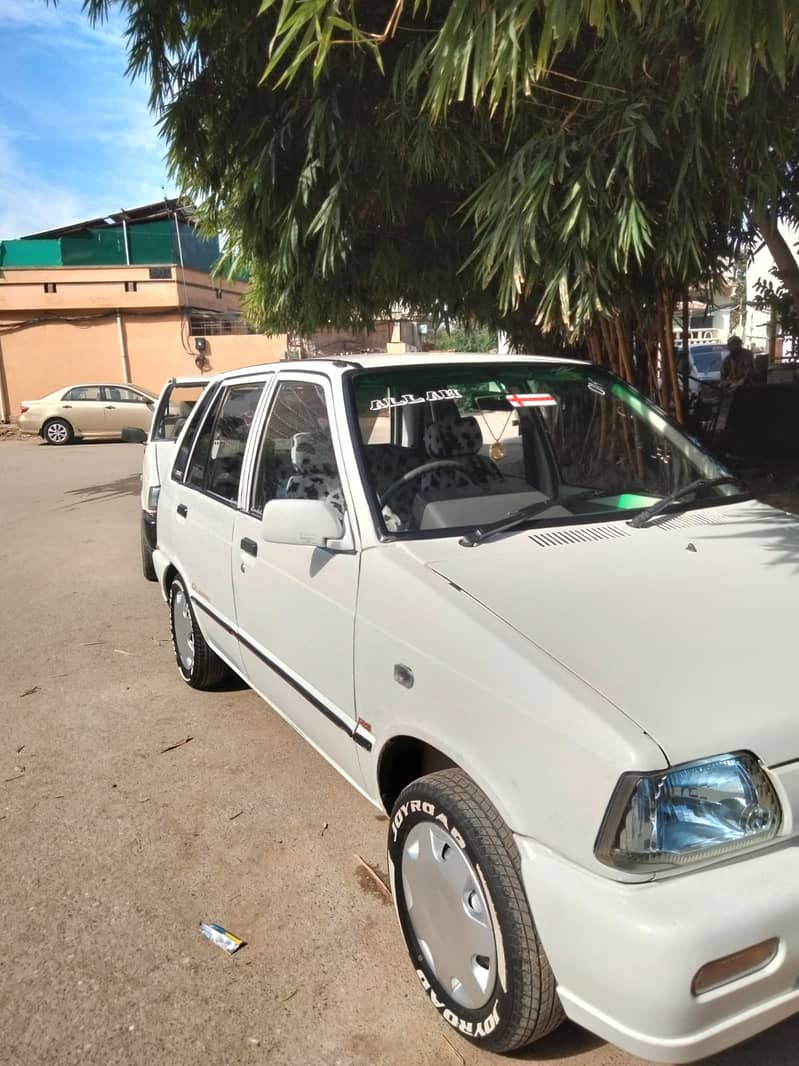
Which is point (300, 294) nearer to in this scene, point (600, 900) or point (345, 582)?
point (345, 582)

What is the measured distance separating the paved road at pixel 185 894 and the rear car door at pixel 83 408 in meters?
16.3

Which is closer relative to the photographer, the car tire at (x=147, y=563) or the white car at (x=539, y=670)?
the white car at (x=539, y=670)

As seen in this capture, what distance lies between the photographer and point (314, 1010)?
2.39 m

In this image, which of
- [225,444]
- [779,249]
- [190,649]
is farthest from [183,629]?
[779,249]

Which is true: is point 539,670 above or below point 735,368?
below

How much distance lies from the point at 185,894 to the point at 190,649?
1.89 m

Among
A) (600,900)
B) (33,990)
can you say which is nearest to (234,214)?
(33,990)

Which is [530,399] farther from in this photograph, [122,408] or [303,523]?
[122,408]

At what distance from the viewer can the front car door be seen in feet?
9.00

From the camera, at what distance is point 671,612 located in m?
2.26

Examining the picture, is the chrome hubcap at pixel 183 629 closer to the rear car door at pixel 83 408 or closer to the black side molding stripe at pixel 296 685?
the black side molding stripe at pixel 296 685

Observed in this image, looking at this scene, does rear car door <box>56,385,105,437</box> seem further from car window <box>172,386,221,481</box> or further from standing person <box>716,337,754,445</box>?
car window <box>172,386,221,481</box>

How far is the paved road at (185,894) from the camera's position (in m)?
2.29

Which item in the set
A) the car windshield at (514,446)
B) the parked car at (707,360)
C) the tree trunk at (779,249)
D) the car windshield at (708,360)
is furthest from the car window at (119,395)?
the car windshield at (514,446)
